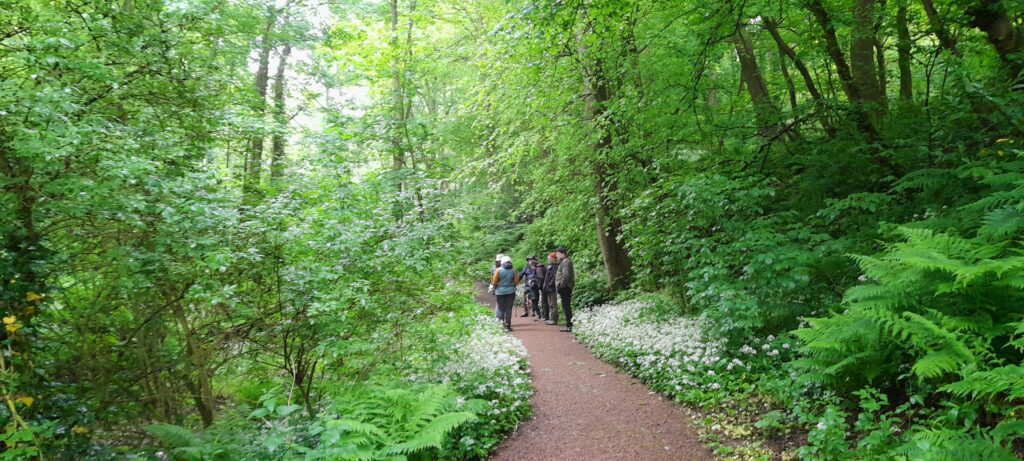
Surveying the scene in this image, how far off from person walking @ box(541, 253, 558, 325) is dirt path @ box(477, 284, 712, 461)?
4.27 m

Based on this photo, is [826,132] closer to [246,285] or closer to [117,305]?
[246,285]

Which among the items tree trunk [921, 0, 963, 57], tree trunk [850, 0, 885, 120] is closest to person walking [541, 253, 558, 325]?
tree trunk [850, 0, 885, 120]

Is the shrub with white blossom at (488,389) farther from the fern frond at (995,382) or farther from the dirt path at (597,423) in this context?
the fern frond at (995,382)

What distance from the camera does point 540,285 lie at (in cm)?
1472

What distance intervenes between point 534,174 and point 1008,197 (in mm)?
10718

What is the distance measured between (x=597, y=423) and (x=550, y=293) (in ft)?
26.3

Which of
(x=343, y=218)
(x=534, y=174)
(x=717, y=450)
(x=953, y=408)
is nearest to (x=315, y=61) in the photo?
(x=534, y=174)

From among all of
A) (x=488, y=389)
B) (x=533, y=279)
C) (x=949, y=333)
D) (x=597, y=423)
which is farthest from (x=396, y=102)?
(x=949, y=333)

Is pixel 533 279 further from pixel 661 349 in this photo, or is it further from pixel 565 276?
pixel 661 349

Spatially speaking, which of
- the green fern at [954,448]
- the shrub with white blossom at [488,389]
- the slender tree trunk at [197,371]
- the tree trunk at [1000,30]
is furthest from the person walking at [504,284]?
the green fern at [954,448]

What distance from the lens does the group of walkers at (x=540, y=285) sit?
12305mm

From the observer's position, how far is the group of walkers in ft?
40.4

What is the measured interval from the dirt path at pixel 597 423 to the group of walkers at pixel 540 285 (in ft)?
10.8

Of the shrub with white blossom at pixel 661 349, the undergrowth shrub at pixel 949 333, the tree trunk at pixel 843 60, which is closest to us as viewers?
the undergrowth shrub at pixel 949 333
